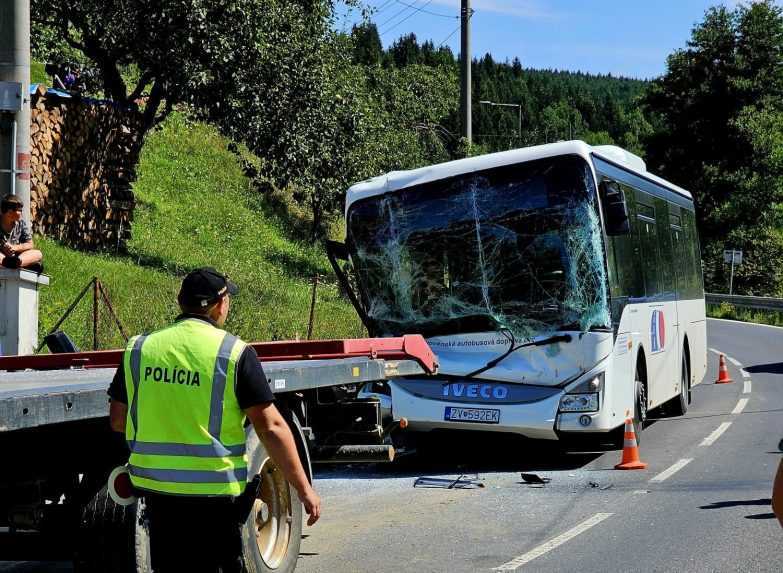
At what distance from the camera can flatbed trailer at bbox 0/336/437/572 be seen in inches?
196

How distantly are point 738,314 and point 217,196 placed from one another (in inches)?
915

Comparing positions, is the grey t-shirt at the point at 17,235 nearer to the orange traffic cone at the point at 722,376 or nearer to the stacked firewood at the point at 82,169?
the stacked firewood at the point at 82,169

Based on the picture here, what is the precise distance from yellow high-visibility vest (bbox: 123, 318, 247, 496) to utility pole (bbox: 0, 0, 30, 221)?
642 cm

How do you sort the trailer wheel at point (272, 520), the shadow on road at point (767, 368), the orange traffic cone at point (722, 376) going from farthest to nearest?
the shadow on road at point (767, 368)
the orange traffic cone at point (722, 376)
the trailer wheel at point (272, 520)

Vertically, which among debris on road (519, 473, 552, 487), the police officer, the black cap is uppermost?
the black cap

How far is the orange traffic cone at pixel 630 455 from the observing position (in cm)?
1143

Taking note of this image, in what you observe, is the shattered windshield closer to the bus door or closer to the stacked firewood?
the bus door

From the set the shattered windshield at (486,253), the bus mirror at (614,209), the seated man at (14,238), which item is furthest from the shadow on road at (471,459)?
the seated man at (14,238)

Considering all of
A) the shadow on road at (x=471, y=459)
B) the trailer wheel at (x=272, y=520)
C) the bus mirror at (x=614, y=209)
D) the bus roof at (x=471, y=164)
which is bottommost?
the shadow on road at (x=471, y=459)

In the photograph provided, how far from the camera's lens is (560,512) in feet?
30.2

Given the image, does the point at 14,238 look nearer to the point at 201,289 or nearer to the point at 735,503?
the point at 201,289

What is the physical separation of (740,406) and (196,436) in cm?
1413

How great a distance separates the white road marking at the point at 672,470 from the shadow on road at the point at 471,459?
869mm

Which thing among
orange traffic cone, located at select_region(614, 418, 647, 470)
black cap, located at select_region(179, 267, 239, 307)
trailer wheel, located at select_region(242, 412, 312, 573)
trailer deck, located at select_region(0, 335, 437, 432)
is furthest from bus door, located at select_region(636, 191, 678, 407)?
black cap, located at select_region(179, 267, 239, 307)
